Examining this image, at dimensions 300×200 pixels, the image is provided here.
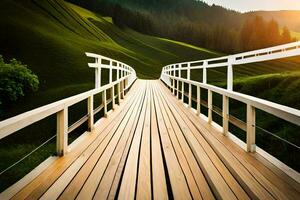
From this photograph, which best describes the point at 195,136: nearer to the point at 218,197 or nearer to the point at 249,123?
the point at 249,123

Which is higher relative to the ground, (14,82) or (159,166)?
(14,82)

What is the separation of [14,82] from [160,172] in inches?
894

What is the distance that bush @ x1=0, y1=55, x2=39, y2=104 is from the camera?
21.7 m

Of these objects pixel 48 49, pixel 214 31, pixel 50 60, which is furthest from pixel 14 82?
pixel 214 31

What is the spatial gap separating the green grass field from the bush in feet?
2.29

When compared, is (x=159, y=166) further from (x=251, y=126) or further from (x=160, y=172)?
(x=251, y=126)

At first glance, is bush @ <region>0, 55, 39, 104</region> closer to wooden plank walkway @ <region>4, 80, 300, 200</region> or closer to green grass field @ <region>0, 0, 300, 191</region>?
green grass field @ <region>0, 0, 300, 191</region>

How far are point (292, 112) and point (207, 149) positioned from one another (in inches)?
69.5

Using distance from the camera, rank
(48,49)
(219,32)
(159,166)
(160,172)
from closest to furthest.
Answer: (160,172) → (159,166) → (48,49) → (219,32)

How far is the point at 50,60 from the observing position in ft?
111

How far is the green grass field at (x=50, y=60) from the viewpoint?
1366 cm

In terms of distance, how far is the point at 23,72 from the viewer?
2447 centimetres

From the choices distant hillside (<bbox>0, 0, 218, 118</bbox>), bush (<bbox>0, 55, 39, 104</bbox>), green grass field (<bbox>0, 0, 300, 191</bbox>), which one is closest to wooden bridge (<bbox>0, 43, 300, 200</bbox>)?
green grass field (<bbox>0, 0, 300, 191</bbox>)

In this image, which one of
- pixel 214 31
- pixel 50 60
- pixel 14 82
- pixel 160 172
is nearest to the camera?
pixel 160 172
